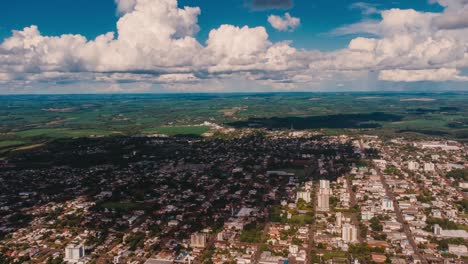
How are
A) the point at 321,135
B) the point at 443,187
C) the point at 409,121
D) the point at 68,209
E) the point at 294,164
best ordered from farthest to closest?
the point at 409,121 → the point at 321,135 → the point at 294,164 → the point at 443,187 → the point at 68,209

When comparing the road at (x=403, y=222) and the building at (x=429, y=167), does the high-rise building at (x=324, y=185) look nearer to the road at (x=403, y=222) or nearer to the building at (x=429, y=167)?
the road at (x=403, y=222)

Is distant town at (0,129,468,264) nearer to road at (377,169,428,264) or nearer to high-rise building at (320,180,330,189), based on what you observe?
road at (377,169,428,264)

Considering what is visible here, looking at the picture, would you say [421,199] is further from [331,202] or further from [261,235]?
[261,235]

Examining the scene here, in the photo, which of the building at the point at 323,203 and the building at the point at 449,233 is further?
the building at the point at 323,203

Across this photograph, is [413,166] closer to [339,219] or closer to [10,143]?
[339,219]

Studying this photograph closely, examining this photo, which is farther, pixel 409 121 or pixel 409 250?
pixel 409 121

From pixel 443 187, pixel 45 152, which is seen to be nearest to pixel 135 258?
pixel 443 187

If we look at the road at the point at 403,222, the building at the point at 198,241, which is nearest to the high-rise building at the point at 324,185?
the road at the point at 403,222
